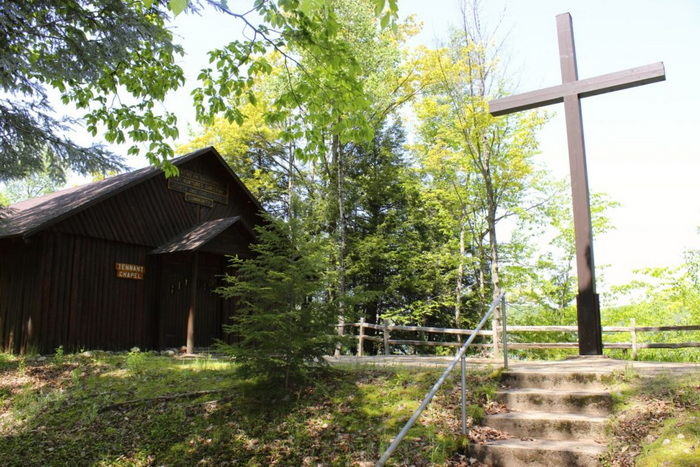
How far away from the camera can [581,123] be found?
7.89 metres

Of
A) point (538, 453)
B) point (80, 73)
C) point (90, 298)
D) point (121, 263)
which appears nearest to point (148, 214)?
point (121, 263)

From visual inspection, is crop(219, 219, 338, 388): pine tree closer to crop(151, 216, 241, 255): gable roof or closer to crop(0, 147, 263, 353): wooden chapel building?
crop(0, 147, 263, 353): wooden chapel building

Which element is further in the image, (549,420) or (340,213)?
(340,213)

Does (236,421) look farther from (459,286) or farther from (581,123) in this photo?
(459,286)

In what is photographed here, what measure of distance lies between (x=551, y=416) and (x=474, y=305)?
1698cm

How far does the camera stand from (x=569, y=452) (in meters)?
4.51

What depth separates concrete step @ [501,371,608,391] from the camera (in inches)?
225

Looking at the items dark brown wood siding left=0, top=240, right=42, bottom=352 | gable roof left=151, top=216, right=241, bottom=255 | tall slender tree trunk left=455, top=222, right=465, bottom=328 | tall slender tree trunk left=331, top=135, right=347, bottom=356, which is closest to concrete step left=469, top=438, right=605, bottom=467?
gable roof left=151, top=216, right=241, bottom=255

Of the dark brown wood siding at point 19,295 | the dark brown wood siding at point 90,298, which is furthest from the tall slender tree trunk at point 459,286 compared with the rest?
the dark brown wood siding at point 19,295

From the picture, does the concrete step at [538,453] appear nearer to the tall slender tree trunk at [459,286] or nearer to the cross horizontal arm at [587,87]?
the cross horizontal arm at [587,87]

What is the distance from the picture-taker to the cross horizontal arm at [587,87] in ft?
23.9

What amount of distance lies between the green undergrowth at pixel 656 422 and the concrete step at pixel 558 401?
151 mm

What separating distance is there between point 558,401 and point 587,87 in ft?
15.9

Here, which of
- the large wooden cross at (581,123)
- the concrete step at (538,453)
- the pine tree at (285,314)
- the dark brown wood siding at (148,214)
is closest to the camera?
the concrete step at (538,453)
